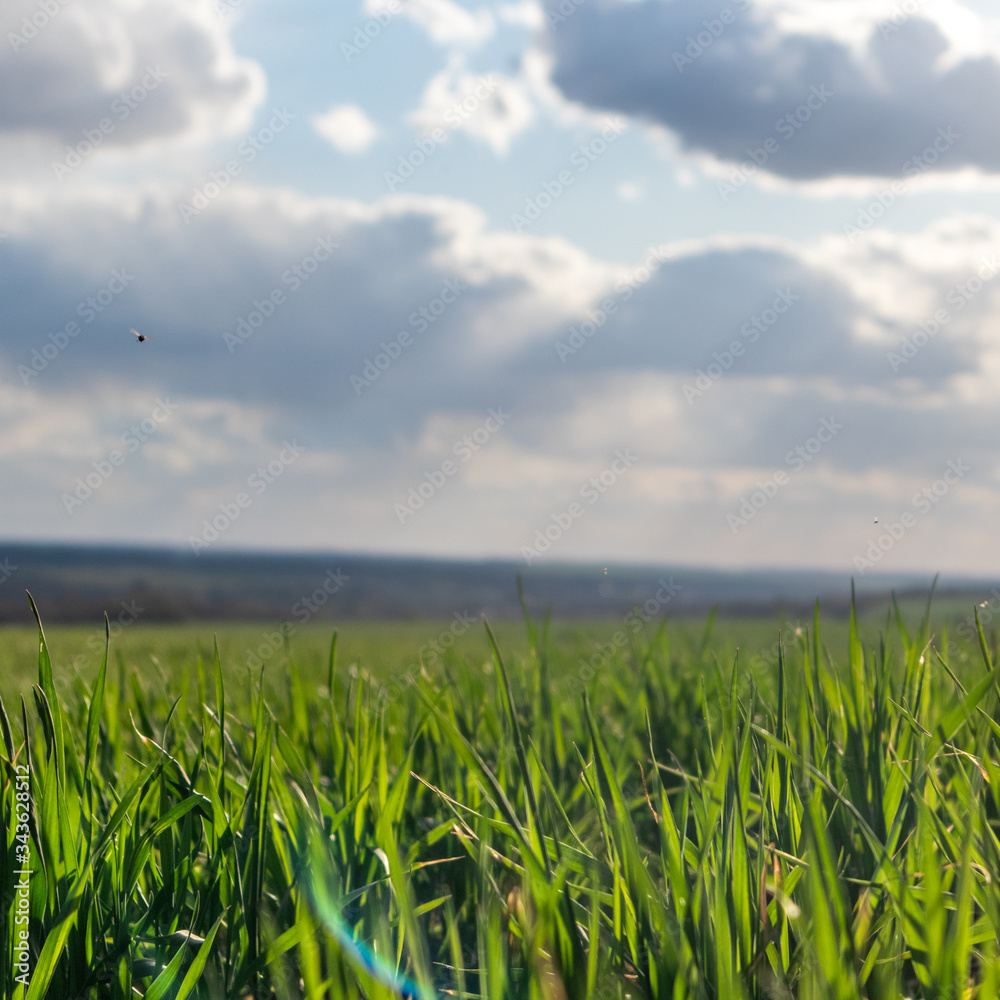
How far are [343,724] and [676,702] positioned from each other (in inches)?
33.6

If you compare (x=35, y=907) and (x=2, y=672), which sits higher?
(x=35, y=907)

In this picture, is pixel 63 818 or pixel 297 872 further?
pixel 297 872

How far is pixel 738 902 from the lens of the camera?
86cm

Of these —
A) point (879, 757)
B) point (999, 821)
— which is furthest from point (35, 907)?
point (999, 821)

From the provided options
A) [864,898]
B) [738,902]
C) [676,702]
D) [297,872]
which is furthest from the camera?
[676,702]

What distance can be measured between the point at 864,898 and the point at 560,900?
37 centimetres

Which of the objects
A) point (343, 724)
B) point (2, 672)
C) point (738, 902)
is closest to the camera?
point (738, 902)

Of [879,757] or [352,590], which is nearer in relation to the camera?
[879,757]

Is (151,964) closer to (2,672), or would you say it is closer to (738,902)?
(738,902)

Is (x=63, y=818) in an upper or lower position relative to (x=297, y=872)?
upper

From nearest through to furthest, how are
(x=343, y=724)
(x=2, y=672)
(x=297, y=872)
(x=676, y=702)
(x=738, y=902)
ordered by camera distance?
(x=738, y=902) < (x=297, y=872) < (x=343, y=724) < (x=676, y=702) < (x=2, y=672)

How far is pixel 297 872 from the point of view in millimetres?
1126

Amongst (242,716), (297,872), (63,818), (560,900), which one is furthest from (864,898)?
(242,716)

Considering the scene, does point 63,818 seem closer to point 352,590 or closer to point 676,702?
point 676,702
